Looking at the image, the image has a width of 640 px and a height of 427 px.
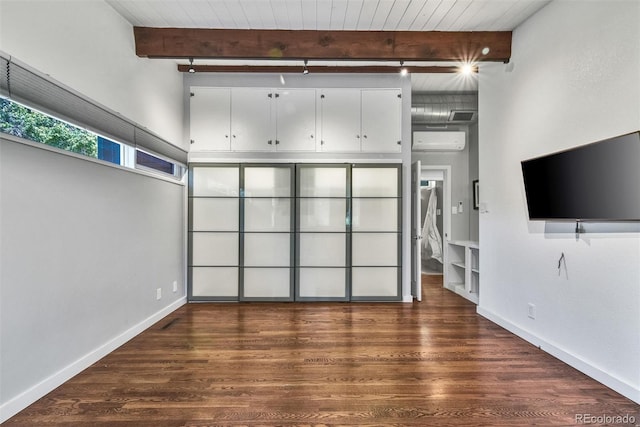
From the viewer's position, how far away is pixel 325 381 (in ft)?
7.62

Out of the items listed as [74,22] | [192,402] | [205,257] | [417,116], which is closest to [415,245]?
[417,116]

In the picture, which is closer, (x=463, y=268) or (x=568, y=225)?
(x=568, y=225)

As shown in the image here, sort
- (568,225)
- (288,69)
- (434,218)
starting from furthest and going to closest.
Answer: (434,218)
(288,69)
(568,225)

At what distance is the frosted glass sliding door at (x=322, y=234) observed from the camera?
14.4 ft

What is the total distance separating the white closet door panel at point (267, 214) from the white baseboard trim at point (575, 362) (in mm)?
2836

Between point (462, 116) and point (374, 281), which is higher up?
point (462, 116)

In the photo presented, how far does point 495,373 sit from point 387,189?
2543mm

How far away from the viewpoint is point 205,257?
14.3 ft

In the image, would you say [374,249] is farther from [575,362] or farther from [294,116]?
[575,362]

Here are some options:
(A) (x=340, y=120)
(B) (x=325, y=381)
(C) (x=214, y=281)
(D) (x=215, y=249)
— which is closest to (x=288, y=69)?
(A) (x=340, y=120)

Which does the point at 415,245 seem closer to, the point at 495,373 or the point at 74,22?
the point at 495,373

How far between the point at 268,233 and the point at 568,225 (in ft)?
10.9

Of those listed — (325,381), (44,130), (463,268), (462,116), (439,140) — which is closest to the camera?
(44,130)

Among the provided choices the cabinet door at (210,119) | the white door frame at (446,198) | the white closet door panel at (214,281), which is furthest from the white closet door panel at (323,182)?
the white door frame at (446,198)
